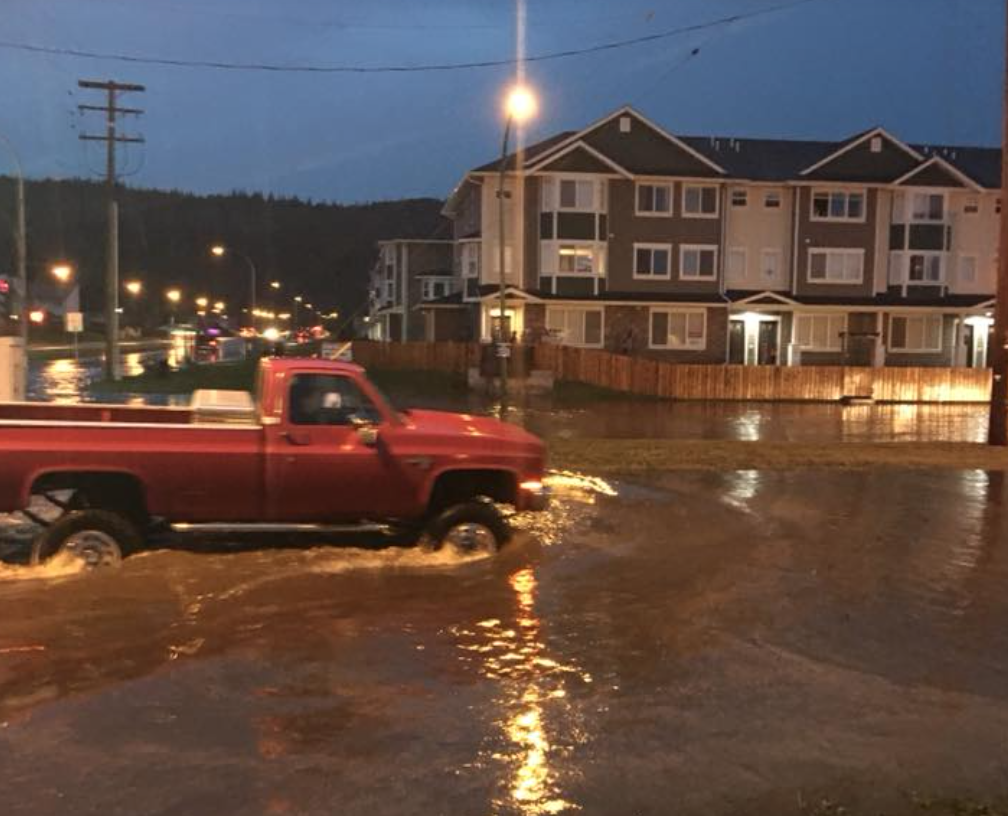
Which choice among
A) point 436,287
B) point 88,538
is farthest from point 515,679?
point 436,287

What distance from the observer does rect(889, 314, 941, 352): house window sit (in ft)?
167

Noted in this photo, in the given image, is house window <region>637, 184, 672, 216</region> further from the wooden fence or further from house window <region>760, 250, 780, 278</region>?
the wooden fence

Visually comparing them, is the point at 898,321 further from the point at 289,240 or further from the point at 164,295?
the point at 289,240

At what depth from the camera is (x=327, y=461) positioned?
9.28m

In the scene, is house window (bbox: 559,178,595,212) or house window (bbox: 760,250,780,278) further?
house window (bbox: 760,250,780,278)

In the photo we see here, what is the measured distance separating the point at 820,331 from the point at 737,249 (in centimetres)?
539

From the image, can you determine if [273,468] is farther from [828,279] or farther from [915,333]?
[915,333]

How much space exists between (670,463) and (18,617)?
11340mm

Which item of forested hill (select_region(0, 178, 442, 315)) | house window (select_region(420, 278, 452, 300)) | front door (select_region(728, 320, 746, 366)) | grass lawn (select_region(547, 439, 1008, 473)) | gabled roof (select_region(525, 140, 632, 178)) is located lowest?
grass lawn (select_region(547, 439, 1008, 473))

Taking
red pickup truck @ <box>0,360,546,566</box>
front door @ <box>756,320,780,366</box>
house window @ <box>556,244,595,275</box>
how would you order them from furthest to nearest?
front door @ <box>756,320,780,366</box>, house window @ <box>556,244,595,275</box>, red pickup truck @ <box>0,360,546,566</box>

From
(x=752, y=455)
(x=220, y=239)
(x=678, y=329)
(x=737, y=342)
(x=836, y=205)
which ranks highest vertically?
(x=220, y=239)

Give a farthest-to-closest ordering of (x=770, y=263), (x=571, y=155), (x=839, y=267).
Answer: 1. (x=770, y=263)
2. (x=839, y=267)
3. (x=571, y=155)

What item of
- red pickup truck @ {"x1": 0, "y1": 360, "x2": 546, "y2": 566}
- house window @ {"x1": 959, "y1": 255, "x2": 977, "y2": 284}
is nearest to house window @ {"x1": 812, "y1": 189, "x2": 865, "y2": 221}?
house window @ {"x1": 959, "y1": 255, "x2": 977, "y2": 284}

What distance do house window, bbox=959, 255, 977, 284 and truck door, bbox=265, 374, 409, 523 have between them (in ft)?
161
